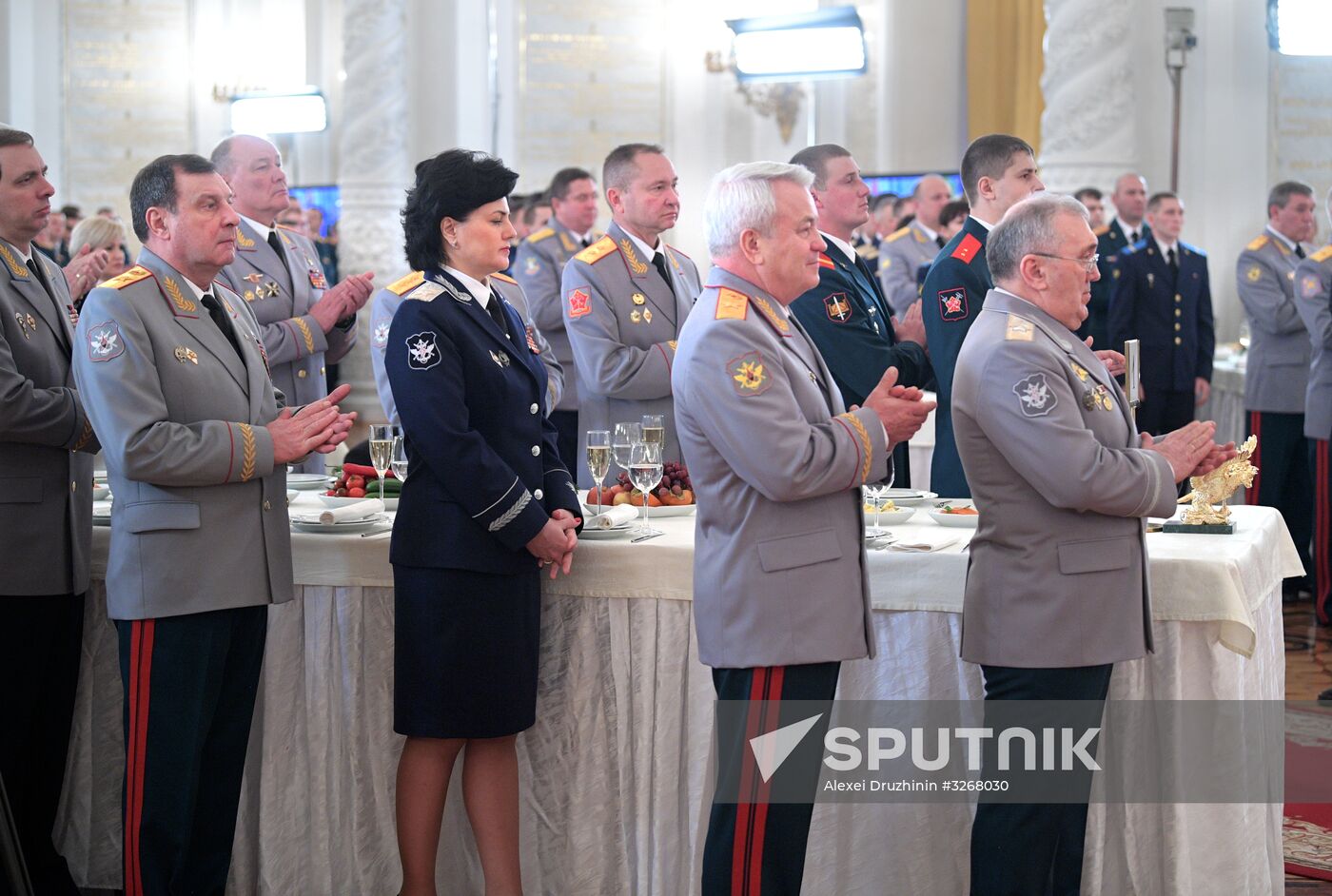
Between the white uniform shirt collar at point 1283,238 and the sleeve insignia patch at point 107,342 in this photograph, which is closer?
the sleeve insignia patch at point 107,342

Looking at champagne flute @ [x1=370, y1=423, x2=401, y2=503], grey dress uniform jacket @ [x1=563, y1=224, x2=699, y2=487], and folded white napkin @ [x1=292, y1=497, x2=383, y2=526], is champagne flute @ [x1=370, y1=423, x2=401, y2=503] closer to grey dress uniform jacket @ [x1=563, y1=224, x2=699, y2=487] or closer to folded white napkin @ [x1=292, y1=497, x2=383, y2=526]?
folded white napkin @ [x1=292, y1=497, x2=383, y2=526]

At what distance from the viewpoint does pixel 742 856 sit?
2562 mm

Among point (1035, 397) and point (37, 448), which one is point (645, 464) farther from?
point (37, 448)

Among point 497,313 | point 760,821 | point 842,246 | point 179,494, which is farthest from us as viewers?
point 842,246

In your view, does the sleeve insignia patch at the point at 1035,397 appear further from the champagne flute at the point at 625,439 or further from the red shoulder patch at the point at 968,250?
the red shoulder patch at the point at 968,250

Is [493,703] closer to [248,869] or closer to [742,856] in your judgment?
[742,856]

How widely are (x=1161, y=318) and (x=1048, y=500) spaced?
4919 mm

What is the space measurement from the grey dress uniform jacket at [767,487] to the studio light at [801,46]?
28.9 ft

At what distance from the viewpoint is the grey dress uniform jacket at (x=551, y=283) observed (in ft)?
18.5

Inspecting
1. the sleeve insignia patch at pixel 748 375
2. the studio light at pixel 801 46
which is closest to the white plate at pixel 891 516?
the sleeve insignia patch at pixel 748 375

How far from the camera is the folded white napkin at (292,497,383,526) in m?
3.35

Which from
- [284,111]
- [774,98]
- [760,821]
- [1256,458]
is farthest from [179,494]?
[284,111]

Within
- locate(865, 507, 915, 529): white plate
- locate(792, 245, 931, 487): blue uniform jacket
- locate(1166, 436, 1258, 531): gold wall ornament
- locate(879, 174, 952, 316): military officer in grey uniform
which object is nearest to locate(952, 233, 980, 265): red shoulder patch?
locate(792, 245, 931, 487): blue uniform jacket

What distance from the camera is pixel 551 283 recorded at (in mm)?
6367
